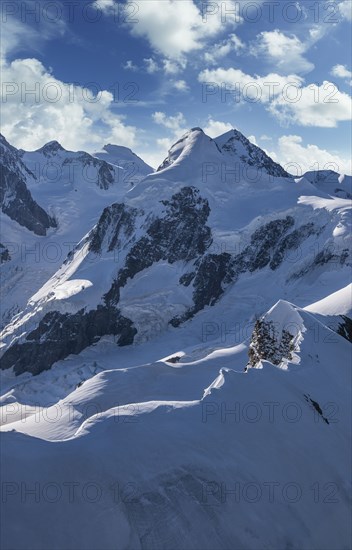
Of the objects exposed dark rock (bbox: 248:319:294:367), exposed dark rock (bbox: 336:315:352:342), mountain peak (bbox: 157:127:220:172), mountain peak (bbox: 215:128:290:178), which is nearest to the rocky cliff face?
mountain peak (bbox: 157:127:220:172)

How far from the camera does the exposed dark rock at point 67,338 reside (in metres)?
86.2

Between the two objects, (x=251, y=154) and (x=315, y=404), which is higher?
(x=251, y=154)

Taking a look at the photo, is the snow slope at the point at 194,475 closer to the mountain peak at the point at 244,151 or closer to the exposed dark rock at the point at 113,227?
the exposed dark rock at the point at 113,227

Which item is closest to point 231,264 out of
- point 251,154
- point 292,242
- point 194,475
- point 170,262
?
point 292,242

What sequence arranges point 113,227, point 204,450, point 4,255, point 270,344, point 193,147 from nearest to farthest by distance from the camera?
point 204,450, point 270,344, point 113,227, point 193,147, point 4,255

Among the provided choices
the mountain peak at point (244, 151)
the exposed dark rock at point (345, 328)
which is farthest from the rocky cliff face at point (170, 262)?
the exposed dark rock at point (345, 328)

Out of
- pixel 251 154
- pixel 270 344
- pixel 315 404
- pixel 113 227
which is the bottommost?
pixel 315 404

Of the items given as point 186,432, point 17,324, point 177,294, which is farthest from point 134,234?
point 186,432

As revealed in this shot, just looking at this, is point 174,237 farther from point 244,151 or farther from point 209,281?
point 244,151

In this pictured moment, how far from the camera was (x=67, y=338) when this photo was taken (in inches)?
3442

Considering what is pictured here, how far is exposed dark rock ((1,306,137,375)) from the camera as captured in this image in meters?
86.2

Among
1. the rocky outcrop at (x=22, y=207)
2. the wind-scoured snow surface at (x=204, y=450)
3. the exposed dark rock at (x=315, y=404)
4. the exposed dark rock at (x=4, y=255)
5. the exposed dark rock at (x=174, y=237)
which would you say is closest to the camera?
the wind-scoured snow surface at (x=204, y=450)

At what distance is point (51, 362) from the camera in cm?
8656

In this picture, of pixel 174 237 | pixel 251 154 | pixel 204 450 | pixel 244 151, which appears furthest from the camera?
pixel 251 154
